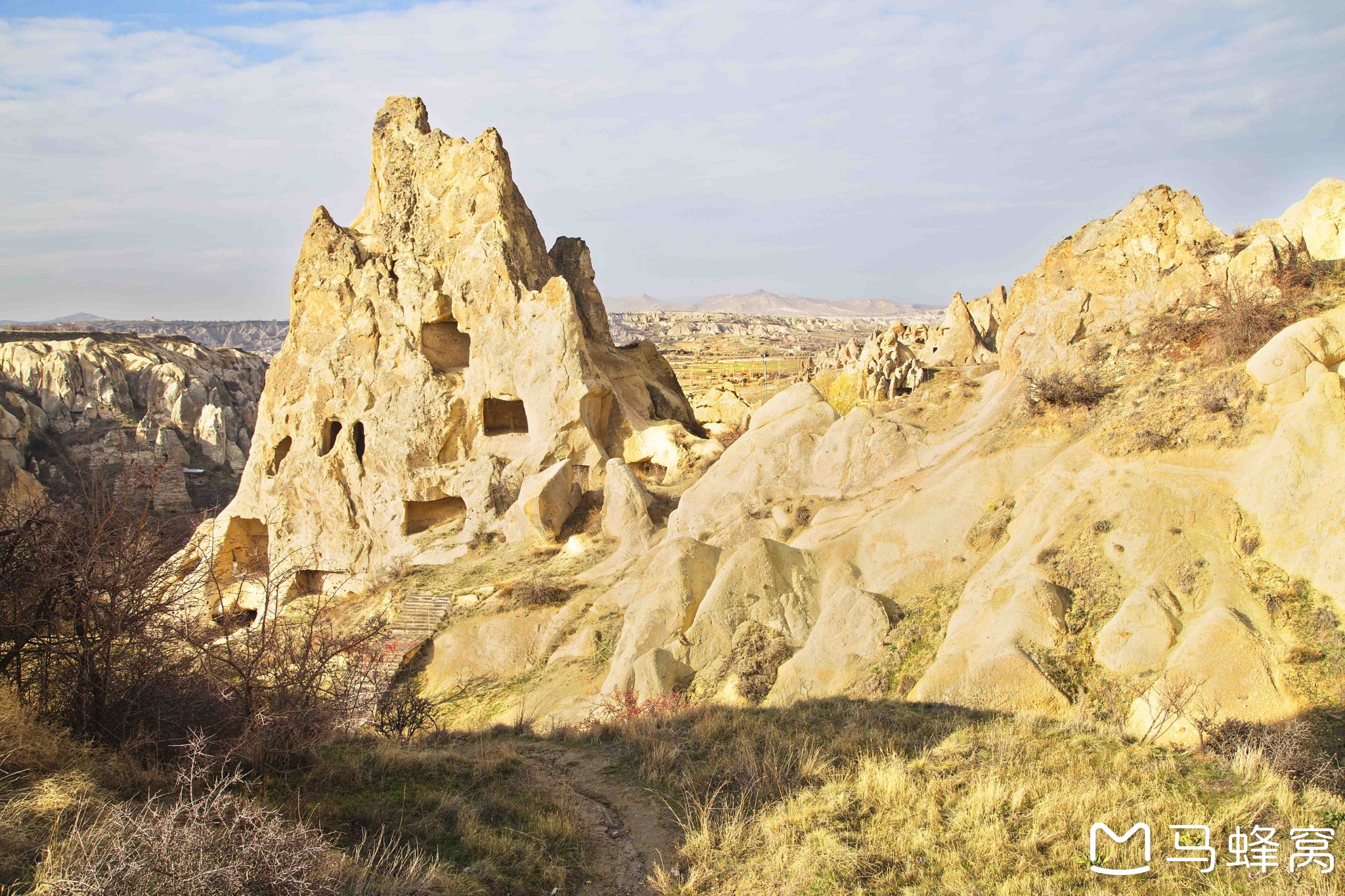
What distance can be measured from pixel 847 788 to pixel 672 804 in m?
1.65

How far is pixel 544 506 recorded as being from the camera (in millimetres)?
20141


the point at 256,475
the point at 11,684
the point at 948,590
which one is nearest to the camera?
the point at 11,684

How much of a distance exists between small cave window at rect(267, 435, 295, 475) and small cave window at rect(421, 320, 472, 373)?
520cm

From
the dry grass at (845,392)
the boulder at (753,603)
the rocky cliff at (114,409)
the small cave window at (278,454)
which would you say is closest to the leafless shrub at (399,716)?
the boulder at (753,603)

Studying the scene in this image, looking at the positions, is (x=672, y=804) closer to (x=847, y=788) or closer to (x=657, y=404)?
(x=847, y=788)

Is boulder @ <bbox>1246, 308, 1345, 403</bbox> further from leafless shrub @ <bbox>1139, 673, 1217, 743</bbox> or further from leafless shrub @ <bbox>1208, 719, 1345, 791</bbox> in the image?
leafless shrub @ <bbox>1208, 719, 1345, 791</bbox>

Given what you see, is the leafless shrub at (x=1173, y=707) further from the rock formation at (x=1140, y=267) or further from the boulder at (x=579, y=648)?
the boulder at (x=579, y=648)

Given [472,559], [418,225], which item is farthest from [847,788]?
[418,225]

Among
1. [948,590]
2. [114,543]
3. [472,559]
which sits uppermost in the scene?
[114,543]

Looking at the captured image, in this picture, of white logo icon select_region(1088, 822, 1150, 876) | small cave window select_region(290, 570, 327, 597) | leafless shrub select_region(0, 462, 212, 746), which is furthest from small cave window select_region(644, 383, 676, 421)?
white logo icon select_region(1088, 822, 1150, 876)

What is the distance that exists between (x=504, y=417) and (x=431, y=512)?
3.79 m

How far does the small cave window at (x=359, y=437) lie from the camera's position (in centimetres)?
2461

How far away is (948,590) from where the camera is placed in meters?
11.6

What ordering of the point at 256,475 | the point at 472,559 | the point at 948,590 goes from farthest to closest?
the point at 256,475 < the point at 472,559 < the point at 948,590
